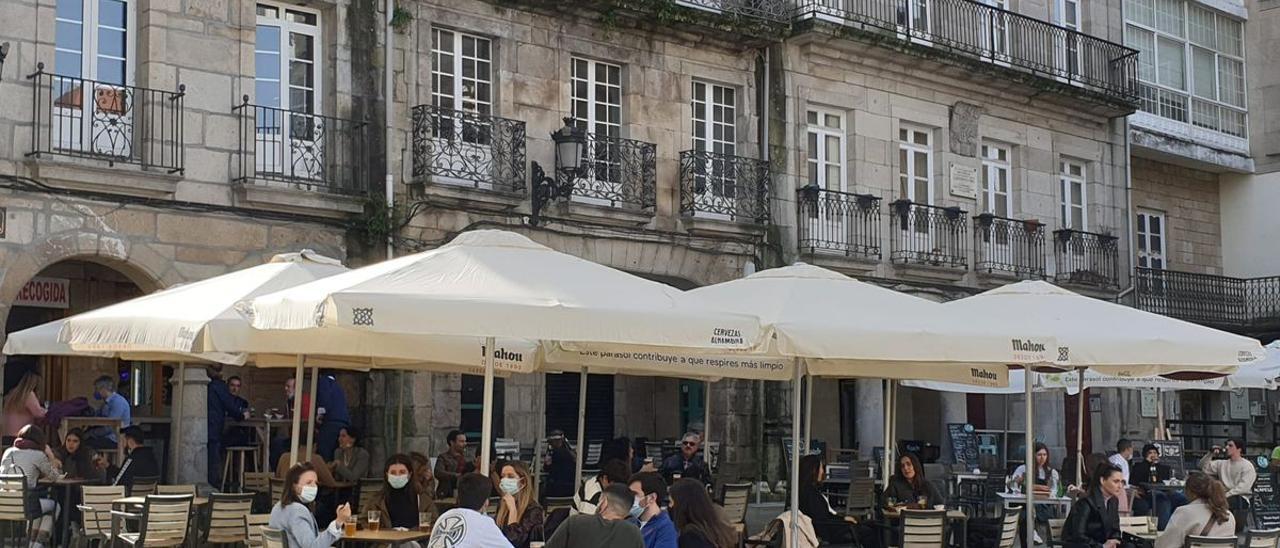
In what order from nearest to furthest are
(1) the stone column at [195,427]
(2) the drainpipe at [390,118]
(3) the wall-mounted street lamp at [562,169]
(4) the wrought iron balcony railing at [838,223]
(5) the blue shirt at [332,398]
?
(1) the stone column at [195,427] < (5) the blue shirt at [332,398] < (2) the drainpipe at [390,118] < (3) the wall-mounted street lamp at [562,169] < (4) the wrought iron balcony railing at [838,223]

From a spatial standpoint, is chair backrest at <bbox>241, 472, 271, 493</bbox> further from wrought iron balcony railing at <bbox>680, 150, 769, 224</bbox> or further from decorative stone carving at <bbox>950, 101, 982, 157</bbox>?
decorative stone carving at <bbox>950, 101, 982, 157</bbox>

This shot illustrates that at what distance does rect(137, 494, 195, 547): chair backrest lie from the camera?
10359 millimetres

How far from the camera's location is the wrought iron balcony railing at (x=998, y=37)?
2153 cm

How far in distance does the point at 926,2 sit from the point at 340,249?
33.8ft

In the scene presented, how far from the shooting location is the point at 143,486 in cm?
1198

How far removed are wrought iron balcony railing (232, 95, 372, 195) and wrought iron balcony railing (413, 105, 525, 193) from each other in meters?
0.60

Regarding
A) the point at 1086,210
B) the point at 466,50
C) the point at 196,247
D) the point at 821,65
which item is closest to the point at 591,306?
the point at 196,247

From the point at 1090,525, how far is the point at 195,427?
335 inches

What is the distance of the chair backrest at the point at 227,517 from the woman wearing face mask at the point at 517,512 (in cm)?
189

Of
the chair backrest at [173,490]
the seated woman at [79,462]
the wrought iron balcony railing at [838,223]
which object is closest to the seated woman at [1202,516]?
the chair backrest at [173,490]

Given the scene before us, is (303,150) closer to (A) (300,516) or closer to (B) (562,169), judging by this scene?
(B) (562,169)

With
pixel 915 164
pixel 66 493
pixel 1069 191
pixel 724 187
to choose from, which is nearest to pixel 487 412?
pixel 66 493

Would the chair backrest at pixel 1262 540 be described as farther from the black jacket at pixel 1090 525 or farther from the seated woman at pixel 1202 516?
the black jacket at pixel 1090 525

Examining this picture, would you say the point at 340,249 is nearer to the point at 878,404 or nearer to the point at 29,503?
the point at 29,503
